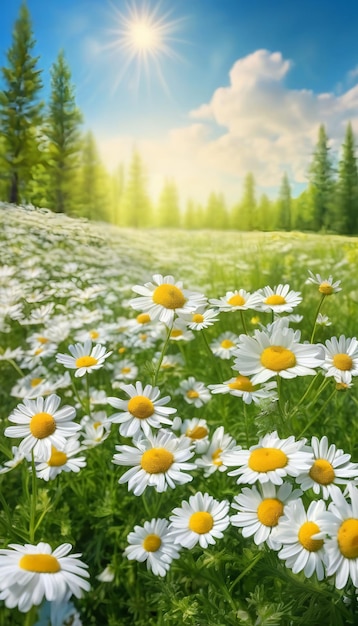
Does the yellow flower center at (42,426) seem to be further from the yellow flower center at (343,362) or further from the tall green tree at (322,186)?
the tall green tree at (322,186)

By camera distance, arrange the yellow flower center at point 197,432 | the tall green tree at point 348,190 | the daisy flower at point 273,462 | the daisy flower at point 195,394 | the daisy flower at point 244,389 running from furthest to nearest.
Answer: the tall green tree at point 348,190 < the daisy flower at point 195,394 < the yellow flower center at point 197,432 < the daisy flower at point 244,389 < the daisy flower at point 273,462

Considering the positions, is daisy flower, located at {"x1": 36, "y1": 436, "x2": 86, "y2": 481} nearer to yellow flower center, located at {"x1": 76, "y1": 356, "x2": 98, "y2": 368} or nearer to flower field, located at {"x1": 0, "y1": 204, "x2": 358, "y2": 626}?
flower field, located at {"x1": 0, "y1": 204, "x2": 358, "y2": 626}

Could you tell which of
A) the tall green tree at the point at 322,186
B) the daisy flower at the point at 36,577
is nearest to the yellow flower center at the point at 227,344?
the daisy flower at the point at 36,577

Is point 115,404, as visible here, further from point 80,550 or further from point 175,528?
point 80,550

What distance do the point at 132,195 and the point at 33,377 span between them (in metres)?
29.1

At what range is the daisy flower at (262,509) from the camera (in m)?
1.35

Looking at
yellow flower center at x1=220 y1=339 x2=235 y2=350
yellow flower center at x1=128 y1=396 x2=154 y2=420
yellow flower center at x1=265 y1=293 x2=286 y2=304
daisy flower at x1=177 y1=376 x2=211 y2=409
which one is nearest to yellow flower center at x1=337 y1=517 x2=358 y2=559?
yellow flower center at x1=128 y1=396 x2=154 y2=420

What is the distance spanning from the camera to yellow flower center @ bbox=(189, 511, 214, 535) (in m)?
1.52

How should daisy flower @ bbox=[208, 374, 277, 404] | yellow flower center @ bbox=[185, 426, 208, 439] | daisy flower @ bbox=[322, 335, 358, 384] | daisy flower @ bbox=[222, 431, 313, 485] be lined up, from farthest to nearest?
yellow flower center @ bbox=[185, 426, 208, 439] → daisy flower @ bbox=[208, 374, 277, 404] → daisy flower @ bbox=[322, 335, 358, 384] → daisy flower @ bbox=[222, 431, 313, 485]

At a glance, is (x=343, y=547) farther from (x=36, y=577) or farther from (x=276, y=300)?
(x=276, y=300)

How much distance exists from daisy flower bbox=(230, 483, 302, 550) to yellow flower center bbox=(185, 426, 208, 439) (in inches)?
26.4

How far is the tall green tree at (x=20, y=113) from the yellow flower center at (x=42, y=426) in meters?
12.2

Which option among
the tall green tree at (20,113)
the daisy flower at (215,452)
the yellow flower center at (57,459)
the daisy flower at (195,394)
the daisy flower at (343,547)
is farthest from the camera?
the tall green tree at (20,113)

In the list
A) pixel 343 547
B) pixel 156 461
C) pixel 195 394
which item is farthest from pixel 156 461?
pixel 195 394
